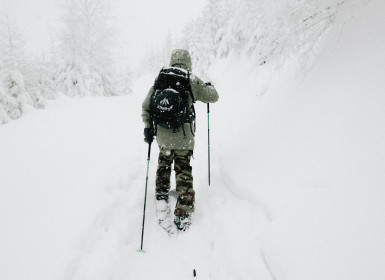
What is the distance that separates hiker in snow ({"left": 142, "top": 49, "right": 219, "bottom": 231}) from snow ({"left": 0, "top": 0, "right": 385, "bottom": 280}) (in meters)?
0.34

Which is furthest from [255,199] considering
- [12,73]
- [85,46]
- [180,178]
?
[85,46]

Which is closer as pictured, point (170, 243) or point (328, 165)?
point (328, 165)

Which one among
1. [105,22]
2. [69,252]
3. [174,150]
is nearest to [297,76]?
[174,150]

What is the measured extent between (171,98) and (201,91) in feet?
2.26

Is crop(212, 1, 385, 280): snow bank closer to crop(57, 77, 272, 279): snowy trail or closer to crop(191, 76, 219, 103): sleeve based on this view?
crop(57, 77, 272, 279): snowy trail

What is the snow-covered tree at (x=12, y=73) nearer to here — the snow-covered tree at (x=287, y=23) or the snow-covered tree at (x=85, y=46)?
the snow-covered tree at (x=85, y=46)

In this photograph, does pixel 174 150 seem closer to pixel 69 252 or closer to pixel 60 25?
pixel 69 252

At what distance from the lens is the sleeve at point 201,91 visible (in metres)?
4.28

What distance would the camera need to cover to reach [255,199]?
3865 millimetres

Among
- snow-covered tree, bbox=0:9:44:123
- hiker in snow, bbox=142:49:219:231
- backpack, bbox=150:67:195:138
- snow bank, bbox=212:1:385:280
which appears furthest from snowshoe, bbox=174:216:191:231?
snow-covered tree, bbox=0:9:44:123

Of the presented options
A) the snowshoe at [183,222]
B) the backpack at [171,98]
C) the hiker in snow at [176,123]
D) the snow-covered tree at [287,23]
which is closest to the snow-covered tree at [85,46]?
the snow-covered tree at [287,23]

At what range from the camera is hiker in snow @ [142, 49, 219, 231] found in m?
4.06

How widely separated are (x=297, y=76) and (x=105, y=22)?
19349 millimetres

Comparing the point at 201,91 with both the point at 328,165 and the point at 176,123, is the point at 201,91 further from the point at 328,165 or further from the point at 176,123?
the point at 328,165
